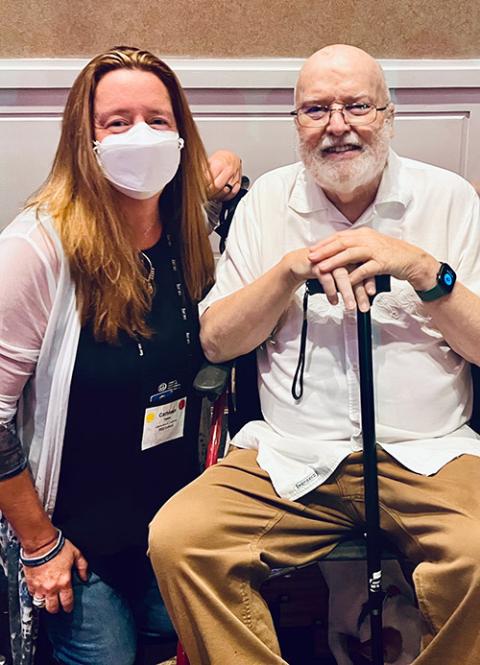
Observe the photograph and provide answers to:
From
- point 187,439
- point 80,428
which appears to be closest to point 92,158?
point 80,428

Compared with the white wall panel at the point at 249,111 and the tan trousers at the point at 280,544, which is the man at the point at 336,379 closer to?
the tan trousers at the point at 280,544

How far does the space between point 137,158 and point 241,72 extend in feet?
3.13

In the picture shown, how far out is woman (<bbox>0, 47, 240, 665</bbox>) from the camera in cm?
152

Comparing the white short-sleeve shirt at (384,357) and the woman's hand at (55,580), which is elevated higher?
the white short-sleeve shirt at (384,357)

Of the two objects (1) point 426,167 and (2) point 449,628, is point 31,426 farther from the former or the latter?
(1) point 426,167

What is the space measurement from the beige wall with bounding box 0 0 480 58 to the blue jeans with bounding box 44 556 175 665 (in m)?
1.65

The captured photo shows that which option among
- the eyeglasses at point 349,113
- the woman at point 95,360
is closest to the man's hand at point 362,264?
the eyeglasses at point 349,113

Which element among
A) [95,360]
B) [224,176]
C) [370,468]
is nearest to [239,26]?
[224,176]

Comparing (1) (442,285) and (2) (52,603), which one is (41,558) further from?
(1) (442,285)

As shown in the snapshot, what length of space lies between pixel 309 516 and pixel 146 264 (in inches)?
26.7

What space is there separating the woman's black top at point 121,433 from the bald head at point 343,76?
520 millimetres

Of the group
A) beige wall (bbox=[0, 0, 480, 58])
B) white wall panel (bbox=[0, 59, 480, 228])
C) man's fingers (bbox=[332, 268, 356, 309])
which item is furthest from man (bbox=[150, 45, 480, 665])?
beige wall (bbox=[0, 0, 480, 58])

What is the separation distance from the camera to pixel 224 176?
1982mm

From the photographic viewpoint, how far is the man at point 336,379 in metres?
1.49
